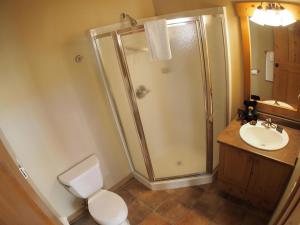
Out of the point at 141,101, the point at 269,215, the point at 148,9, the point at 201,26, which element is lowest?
the point at 269,215

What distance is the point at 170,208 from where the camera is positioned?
2.32 m

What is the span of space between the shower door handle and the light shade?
1.29 metres

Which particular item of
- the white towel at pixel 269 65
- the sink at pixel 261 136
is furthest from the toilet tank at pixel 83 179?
the white towel at pixel 269 65

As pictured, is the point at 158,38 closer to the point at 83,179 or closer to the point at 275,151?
the point at 275,151

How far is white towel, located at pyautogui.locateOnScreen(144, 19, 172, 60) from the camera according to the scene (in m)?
1.65

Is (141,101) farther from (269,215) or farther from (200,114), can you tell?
(269,215)

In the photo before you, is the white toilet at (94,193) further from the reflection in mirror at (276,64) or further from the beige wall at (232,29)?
the reflection in mirror at (276,64)

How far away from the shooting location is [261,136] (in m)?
2.01

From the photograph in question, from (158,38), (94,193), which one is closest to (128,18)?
(158,38)

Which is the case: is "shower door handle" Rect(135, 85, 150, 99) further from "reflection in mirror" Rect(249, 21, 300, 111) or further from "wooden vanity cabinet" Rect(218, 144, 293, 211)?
"reflection in mirror" Rect(249, 21, 300, 111)

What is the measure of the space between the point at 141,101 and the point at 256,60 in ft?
4.06

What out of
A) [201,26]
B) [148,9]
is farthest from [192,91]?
[148,9]

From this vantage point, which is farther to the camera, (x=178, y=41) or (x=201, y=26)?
(x=178, y=41)

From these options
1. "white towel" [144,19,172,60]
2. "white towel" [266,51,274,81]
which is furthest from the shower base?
"white towel" [144,19,172,60]
